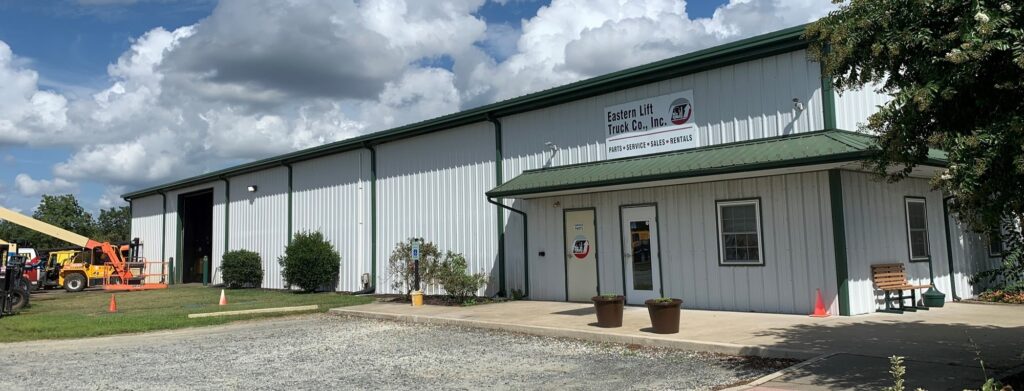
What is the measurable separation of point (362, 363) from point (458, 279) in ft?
→ 25.3

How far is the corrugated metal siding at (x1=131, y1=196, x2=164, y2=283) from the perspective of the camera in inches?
1459

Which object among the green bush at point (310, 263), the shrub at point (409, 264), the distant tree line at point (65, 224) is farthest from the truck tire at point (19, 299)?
the distant tree line at point (65, 224)

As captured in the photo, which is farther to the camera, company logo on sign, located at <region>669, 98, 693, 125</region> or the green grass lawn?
company logo on sign, located at <region>669, 98, 693, 125</region>

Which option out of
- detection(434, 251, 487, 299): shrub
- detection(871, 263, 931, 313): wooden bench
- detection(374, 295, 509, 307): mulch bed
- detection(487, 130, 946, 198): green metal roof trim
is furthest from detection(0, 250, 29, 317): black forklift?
detection(871, 263, 931, 313): wooden bench

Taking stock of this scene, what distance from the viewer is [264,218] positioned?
28578 mm

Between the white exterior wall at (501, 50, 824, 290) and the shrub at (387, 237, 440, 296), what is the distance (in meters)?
2.26

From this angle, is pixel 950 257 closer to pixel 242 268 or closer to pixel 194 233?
pixel 242 268

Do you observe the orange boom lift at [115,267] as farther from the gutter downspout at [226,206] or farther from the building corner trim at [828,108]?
the building corner trim at [828,108]

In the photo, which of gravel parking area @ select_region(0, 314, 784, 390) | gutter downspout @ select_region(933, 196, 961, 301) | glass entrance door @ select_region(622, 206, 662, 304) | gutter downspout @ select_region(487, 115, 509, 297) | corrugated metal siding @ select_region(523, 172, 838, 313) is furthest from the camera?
gutter downspout @ select_region(487, 115, 509, 297)

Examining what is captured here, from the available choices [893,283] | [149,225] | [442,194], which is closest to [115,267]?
[149,225]

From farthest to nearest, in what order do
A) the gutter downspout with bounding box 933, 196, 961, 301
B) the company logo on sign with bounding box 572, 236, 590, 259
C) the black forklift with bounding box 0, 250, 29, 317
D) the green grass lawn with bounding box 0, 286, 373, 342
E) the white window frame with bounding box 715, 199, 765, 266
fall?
the black forklift with bounding box 0, 250, 29, 317 < the company logo on sign with bounding box 572, 236, 590, 259 < the gutter downspout with bounding box 933, 196, 961, 301 < the green grass lawn with bounding box 0, 286, 373, 342 < the white window frame with bounding box 715, 199, 765, 266

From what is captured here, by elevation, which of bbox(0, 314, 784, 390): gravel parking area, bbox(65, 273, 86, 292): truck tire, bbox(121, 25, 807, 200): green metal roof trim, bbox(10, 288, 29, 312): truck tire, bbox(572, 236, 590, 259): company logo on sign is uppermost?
A: bbox(121, 25, 807, 200): green metal roof trim

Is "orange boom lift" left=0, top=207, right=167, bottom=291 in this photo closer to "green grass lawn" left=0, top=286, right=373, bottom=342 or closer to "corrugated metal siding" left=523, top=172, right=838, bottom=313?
"green grass lawn" left=0, top=286, right=373, bottom=342

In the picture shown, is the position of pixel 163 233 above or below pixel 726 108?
below
